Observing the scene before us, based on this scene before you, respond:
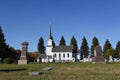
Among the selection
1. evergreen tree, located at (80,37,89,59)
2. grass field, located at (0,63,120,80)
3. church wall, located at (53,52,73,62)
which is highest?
evergreen tree, located at (80,37,89,59)

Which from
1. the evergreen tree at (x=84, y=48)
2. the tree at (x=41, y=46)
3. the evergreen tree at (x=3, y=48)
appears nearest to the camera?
the evergreen tree at (x=3, y=48)

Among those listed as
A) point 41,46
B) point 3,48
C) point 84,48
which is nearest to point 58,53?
point 41,46

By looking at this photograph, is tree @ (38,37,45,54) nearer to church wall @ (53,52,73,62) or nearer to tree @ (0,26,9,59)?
church wall @ (53,52,73,62)

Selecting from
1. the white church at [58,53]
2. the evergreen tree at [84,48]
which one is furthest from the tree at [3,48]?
the evergreen tree at [84,48]

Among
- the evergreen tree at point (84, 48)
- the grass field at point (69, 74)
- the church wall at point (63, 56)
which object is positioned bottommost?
the grass field at point (69, 74)

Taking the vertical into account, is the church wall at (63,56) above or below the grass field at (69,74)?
above

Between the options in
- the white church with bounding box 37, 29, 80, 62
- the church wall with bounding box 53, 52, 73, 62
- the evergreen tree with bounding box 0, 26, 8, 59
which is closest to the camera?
the evergreen tree with bounding box 0, 26, 8, 59

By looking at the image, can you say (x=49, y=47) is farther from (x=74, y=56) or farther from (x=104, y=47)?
(x=104, y=47)

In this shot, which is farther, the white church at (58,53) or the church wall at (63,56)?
the church wall at (63,56)

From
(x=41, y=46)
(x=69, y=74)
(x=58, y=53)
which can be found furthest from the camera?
(x=41, y=46)

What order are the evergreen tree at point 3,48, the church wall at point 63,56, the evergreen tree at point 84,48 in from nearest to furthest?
the evergreen tree at point 3,48 → the church wall at point 63,56 → the evergreen tree at point 84,48

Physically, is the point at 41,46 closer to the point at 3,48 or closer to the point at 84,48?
the point at 84,48

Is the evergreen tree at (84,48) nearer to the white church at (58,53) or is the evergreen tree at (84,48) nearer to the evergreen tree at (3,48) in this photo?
the white church at (58,53)

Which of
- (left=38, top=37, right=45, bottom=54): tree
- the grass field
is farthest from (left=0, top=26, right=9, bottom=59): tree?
the grass field
